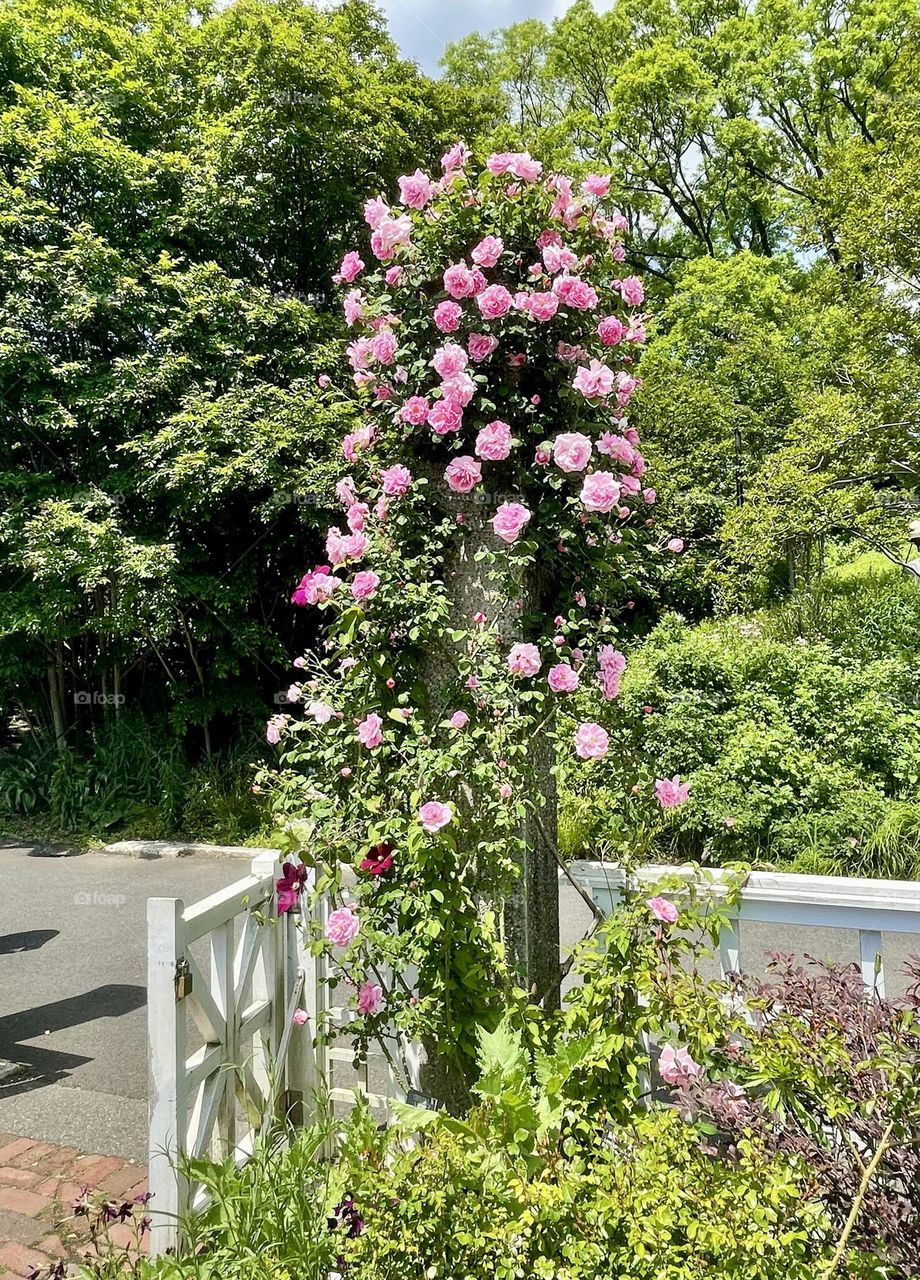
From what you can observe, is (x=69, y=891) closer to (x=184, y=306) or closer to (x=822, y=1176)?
(x=184, y=306)

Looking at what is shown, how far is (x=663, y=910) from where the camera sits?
189 centimetres

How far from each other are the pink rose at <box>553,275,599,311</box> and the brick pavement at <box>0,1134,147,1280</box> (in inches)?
111

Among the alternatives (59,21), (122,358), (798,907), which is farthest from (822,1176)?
(59,21)

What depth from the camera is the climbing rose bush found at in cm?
204

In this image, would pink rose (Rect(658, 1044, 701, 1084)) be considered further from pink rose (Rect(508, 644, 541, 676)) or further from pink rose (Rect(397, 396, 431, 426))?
pink rose (Rect(397, 396, 431, 426))

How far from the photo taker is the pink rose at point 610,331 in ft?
7.34

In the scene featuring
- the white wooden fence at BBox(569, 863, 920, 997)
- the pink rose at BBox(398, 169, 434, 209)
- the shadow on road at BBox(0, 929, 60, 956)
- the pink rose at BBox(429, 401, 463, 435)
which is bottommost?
the shadow on road at BBox(0, 929, 60, 956)

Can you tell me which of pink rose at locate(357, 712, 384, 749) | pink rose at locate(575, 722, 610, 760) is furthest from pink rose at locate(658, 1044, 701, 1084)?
pink rose at locate(357, 712, 384, 749)

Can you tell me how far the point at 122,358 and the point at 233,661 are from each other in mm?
3156

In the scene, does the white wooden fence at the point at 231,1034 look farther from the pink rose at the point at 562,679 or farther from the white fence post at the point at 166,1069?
the pink rose at the point at 562,679

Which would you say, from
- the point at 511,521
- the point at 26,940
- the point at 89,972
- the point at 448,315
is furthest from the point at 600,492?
the point at 26,940

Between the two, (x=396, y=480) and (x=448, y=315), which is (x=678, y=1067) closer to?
(x=396, y=480)

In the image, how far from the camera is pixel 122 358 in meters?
7.85

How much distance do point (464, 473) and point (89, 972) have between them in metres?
4.28
